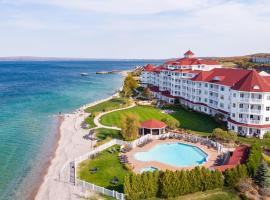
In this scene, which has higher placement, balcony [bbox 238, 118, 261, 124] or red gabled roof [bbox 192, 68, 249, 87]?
red gabled roof [bbox 192, 68, 249, 87]

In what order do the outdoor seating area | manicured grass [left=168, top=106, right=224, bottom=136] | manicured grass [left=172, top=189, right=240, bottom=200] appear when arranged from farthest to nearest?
manicured grass [left=168, top=106, right=224, bottom=136] → the outdoor seating area → manicured grass [left=172, top=189, right=240, bottom=200]

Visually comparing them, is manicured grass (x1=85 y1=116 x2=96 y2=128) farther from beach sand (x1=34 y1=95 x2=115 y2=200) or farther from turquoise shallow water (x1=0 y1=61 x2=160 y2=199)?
turquoise shallow water (x1=0 y1=61 x2=160 y2=199)

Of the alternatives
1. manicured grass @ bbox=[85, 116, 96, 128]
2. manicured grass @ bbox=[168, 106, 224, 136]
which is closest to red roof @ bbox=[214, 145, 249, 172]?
manicured grass @ bbox=[168, 106, 224, 136]

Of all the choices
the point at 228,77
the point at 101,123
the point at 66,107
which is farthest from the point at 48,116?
the point at 228,77

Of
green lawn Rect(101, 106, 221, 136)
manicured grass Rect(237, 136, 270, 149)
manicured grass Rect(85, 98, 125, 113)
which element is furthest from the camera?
manicured grass Rect(85, 98, 125, 113)

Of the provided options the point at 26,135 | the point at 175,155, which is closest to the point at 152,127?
the point at 175,155

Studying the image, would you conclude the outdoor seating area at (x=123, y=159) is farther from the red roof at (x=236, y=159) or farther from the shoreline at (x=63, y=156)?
the red roof at (x=236, y=159)

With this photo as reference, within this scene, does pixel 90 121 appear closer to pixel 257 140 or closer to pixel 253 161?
pixel 257 140

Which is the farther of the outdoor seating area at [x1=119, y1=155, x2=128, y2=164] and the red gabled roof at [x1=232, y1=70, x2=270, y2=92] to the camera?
the red gabled roof at [x1=232, y1=70, x2=270, y2=92]
